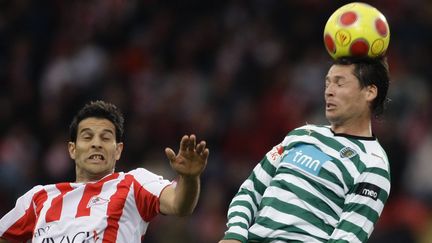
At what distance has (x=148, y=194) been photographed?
6055 mm

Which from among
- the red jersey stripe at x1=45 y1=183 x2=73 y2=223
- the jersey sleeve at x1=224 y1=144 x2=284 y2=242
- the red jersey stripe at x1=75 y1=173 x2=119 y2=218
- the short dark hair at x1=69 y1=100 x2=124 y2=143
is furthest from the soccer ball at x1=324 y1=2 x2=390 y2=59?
the red jersey stripe at x1=45 y1=183 x2=73 y2=223

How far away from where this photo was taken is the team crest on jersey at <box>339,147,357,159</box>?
5.61m

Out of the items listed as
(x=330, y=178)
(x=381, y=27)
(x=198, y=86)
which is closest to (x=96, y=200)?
(x=330, y=178)

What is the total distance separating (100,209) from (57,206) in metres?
0.26

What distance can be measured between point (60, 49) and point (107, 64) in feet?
1.95

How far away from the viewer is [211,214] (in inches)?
421

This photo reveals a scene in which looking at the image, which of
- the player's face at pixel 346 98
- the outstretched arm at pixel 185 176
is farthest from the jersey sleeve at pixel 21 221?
the player's face at pixel 346 98

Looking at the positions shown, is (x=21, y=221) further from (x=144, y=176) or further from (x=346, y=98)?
(x=346, y=98)

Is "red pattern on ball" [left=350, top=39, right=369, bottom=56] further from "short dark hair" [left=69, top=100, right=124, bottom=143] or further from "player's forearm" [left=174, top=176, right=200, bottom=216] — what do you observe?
"short dark hair" [left=69, top=100, right=124, bottom=143]

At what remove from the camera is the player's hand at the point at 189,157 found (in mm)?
5492

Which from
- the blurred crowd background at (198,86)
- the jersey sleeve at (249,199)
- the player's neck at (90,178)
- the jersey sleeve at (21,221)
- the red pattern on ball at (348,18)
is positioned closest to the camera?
the jersey sleeve at (249,199)

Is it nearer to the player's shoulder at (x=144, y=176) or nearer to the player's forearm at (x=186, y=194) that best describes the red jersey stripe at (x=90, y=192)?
the player's shoulder at (x=144, y=176)

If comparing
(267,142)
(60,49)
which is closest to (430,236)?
(267,142)

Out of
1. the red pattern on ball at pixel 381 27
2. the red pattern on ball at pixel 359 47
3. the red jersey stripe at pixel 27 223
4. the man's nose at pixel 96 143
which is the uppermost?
the red pattern on ball at pixel 381 27
